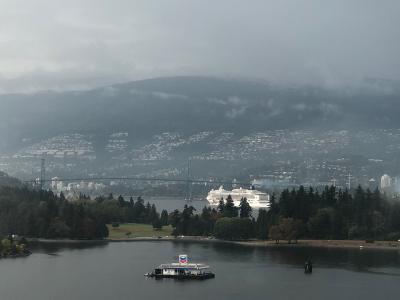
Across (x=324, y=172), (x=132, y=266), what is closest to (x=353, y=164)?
(x=324, y=172)

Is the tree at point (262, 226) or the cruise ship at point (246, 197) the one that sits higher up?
the cruise ship at point (246, 197)

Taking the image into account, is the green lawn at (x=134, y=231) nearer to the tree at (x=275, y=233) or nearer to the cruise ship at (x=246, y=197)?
the tree at (x=275, y=233)

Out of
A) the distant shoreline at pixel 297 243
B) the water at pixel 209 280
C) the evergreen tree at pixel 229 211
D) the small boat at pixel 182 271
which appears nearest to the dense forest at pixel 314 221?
the distant shoreline at pixel 297 243

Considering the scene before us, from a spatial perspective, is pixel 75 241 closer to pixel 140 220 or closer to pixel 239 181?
pixel 140 220

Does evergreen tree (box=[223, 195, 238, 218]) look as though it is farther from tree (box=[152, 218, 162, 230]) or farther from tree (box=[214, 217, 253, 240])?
tree (box=[214, 217, 253, 240])

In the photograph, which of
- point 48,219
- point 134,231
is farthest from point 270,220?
point 48,219

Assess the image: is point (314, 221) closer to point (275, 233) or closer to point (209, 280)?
point (275, 233)

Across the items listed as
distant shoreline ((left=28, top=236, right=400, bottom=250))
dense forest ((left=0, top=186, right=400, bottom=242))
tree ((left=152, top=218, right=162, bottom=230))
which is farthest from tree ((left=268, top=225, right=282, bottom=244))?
tree ((left=152, top=218, right=162, bottom=230))

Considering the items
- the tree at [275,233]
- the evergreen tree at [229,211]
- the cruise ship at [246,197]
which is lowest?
the tree at [275,233]
